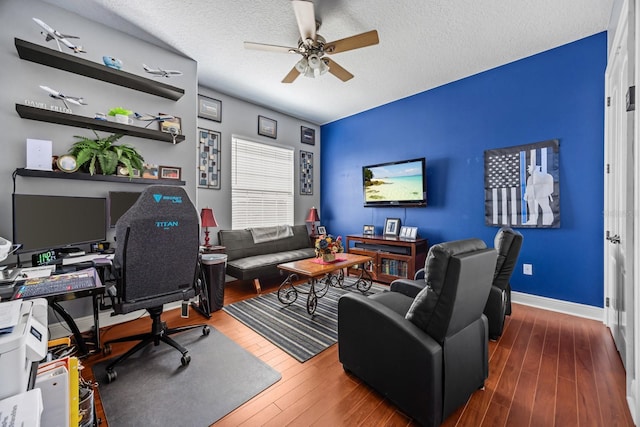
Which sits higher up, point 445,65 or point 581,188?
point 445,65

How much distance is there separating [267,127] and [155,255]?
11.0 ft

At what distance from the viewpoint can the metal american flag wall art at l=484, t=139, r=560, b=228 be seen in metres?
2.94

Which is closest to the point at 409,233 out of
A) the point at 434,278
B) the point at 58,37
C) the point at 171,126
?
the point at 434,278

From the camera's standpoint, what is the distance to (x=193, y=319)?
2.77 m

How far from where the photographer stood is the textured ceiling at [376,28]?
2.33 m

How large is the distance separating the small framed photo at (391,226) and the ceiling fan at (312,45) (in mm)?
2373

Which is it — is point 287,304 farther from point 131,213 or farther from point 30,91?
point 30,91

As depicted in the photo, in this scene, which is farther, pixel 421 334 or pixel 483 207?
pixel 483 207

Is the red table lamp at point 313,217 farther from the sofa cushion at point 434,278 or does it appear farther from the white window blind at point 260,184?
the sofa cushion at point 434,278

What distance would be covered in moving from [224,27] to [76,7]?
4.19ft

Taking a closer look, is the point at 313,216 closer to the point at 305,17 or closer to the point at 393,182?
the point at 393,182

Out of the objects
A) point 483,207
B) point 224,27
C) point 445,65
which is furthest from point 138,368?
point 445,65

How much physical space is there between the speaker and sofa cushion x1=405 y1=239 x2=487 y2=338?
3071 mm

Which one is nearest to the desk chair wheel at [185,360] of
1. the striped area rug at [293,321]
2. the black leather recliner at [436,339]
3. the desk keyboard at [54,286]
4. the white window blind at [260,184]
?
the striped area rug at [293,321]
